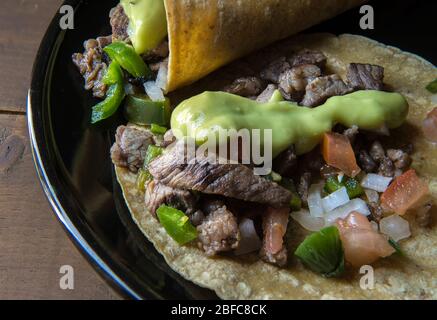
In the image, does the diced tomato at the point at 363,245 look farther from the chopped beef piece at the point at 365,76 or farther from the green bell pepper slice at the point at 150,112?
the green bell pepper slice at the point at 150,112

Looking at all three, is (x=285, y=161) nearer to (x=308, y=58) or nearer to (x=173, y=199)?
(x=173, y=199)

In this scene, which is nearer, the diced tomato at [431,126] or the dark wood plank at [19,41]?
the diced tomato at [431,126]

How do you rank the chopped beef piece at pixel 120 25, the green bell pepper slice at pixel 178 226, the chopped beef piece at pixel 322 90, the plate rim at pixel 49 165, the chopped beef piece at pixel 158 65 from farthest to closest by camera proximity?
1. the chopped beef piece at pixel 120 25
2. the chopped beef piece at pixel 158 65
3. the chopped beef piece at pixel 322 90
4. the green bell pepper slice at pixel 178 226
5. the plate rim at pixel 49 165

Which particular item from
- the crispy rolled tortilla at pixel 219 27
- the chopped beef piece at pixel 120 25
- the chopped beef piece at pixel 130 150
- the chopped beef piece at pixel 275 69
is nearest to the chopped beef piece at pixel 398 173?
the chopped beef piece at pixel 275 69

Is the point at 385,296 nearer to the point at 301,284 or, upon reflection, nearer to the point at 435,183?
the point at 301,284

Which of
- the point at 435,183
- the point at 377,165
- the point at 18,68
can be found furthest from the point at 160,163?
the point at 18,68

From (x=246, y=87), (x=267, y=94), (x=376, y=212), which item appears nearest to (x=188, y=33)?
(x=246, y=87)
